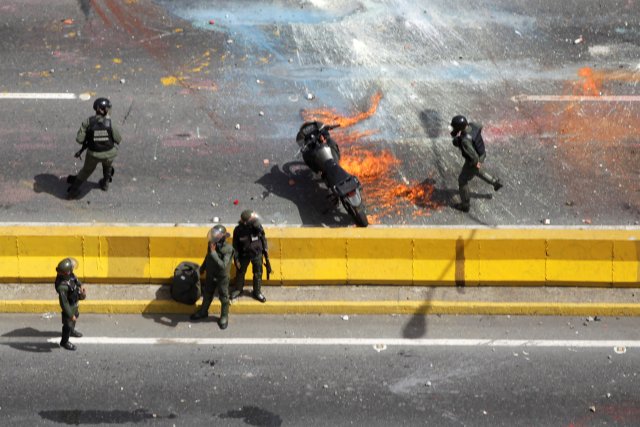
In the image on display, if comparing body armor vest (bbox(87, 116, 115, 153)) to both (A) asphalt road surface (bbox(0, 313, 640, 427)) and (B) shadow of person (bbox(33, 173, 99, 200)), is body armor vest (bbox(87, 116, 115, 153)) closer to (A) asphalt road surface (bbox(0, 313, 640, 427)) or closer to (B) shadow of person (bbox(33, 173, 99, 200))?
(B) shadow of person (bbox(33, 173, 99, 200))

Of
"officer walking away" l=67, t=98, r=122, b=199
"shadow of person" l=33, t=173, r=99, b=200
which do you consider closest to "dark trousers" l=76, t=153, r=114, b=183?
"officer walking away" l=67, t=98, r=122, b=199

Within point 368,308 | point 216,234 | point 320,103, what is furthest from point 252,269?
point 320,103

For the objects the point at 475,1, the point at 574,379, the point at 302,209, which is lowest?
the point at 574,379

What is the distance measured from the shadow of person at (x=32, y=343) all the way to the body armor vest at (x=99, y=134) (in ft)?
10.3

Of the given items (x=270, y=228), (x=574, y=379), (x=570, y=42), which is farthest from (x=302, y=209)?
(x=570, y=42)

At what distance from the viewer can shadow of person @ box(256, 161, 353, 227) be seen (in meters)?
16.4

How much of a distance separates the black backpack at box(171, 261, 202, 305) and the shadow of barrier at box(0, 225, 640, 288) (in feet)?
1.35

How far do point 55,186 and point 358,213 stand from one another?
4.82 metres

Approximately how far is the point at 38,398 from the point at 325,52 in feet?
30.3

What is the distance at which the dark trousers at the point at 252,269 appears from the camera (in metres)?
14.6

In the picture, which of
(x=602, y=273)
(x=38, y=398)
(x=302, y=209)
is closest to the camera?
(x=38, y=398)

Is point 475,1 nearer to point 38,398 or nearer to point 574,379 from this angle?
point 574,379

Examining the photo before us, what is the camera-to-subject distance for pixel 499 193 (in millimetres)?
17016

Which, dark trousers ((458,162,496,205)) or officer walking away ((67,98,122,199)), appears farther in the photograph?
dark trousers ((458,162,496,205))
